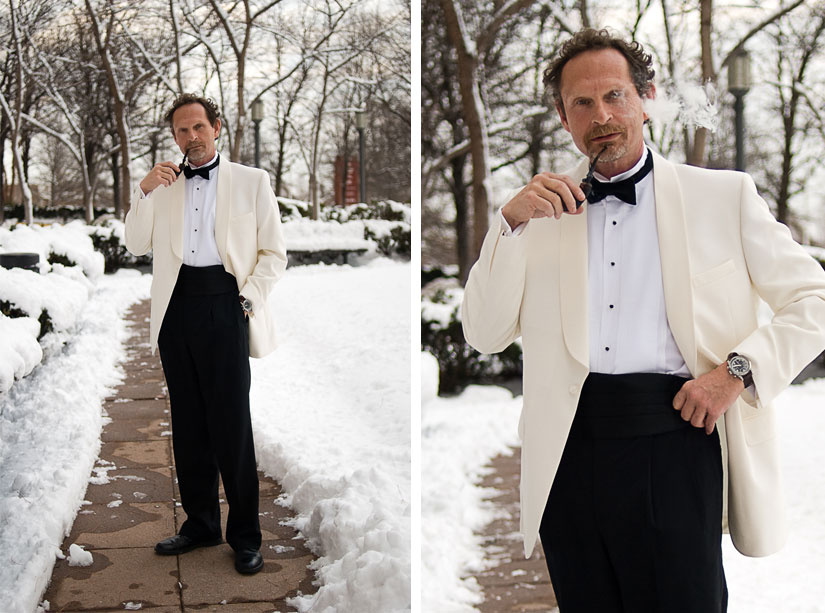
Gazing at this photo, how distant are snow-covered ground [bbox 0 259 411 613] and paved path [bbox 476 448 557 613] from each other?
0.58 meters

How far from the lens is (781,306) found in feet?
4.67

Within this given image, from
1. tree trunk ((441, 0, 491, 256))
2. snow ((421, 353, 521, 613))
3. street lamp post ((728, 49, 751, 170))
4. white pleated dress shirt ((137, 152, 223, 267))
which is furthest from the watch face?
tree trunk ((441, 0, 491, 256))

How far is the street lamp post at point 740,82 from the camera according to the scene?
183 inches

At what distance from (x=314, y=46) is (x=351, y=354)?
3.62 feet

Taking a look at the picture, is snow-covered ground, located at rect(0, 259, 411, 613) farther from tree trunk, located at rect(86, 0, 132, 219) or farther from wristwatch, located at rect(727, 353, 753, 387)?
wristwatch, located at rect(727, 353, 753, 387)

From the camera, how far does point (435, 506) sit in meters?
4.09

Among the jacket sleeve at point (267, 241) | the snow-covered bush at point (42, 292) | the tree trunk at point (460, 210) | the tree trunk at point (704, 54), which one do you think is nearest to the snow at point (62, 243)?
the snow-covered bush at point (42, 292)

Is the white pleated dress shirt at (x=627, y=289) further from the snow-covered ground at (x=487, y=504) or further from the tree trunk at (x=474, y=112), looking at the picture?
the tree trunk at (x=474, y=112)

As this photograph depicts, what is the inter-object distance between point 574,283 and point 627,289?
98mm

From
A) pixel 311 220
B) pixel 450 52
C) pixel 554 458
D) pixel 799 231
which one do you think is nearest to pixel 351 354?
pixel 311 220

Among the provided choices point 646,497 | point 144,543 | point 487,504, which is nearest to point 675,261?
point 646,497

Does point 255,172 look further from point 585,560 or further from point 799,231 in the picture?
point 799,231

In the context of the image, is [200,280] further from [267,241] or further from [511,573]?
Result: [511,573]

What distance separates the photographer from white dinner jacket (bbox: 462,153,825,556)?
1402 millimetres
